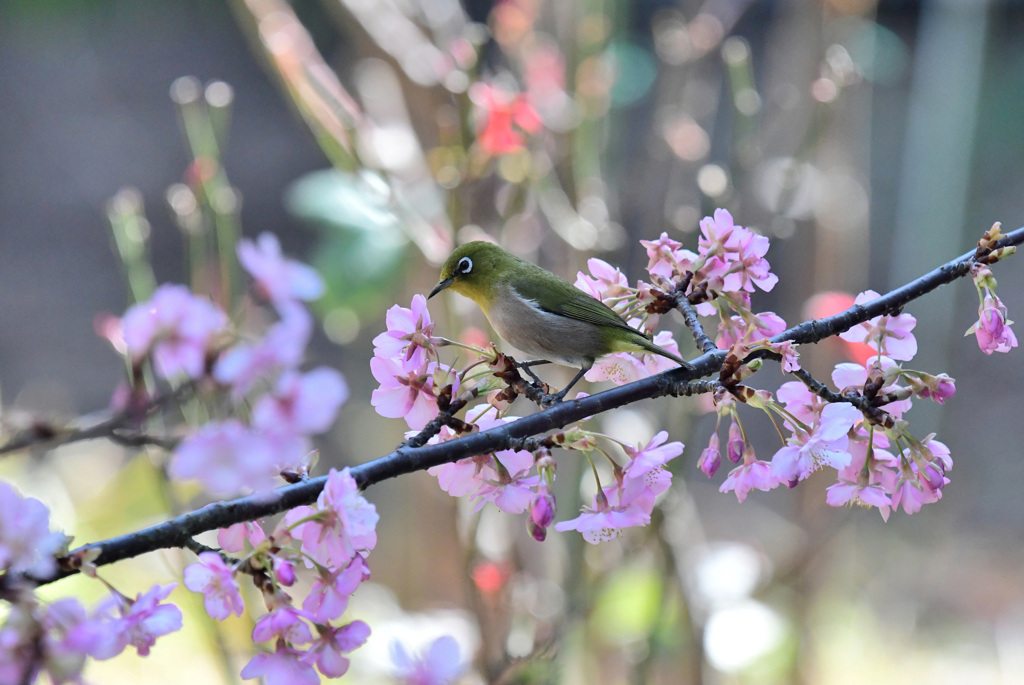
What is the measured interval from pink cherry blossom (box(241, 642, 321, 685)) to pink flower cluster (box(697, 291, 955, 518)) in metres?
0.31

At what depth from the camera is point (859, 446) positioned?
2.08ft

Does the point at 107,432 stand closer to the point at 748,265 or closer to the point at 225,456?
the point at 225,456

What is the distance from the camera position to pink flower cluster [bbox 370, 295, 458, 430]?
2.01 ft

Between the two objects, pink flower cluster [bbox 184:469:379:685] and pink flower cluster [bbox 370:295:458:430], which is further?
pink flower cluster [bbox 370:295:458:430]

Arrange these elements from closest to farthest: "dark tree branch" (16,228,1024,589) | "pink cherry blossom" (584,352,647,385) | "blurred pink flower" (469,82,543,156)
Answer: "dark tree branch" (16,228,1024,589) < "pink cherry blossom" (584,352,647,385) < "blurred pink flower" (469,82,543,156)

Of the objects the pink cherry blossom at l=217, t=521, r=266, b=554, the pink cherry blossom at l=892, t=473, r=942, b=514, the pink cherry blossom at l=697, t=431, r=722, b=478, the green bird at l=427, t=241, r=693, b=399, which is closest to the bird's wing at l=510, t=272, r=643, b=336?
the green bird at l=427, t=241, r=693, b=399

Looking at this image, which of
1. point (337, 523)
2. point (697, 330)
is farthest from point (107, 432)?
point (697, 330)

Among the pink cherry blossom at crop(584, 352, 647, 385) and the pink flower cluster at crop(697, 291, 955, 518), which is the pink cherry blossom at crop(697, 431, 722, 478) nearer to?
the pink flower cluster at crop(697, 291, 955, 518)

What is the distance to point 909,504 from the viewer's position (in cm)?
62

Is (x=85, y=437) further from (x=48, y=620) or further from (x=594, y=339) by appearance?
(x=594, y=339)

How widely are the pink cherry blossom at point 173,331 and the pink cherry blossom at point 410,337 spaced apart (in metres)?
0.25

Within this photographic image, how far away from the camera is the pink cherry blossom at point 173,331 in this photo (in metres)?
0.35

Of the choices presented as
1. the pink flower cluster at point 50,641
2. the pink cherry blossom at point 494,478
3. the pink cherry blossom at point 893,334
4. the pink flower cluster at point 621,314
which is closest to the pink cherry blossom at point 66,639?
the pink flower cluster at point 50,641

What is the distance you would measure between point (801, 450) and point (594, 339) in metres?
0.29
